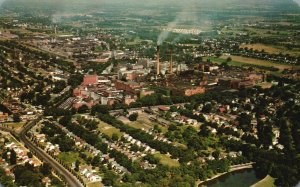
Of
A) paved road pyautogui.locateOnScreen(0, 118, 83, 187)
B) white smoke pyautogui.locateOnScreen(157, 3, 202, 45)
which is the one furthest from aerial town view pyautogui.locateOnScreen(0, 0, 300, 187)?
white smoke pyautogui.locateOnScreen(157, 3, 202, 45)

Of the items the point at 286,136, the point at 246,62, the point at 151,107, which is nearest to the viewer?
the point at 286,136

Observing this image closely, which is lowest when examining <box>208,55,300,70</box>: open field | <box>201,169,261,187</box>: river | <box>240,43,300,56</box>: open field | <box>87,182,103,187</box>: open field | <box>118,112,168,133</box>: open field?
<box>208,55,300,70</box>: open field

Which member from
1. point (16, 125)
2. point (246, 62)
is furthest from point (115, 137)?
point (246, 62)

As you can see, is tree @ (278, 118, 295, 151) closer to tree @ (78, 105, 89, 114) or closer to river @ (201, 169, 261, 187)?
river @ (201, 169, 261, 187)

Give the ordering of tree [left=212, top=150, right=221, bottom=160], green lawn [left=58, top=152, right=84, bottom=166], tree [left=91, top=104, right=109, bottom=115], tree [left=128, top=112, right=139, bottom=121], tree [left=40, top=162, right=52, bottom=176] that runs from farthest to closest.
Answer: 1. tree [left=91, top=104, right=109, bottom=115]
2. tree [left=128, top=112, right=139, bottom=121]
3. tree [left=212, top=150, right=221, bottom=160]
4. green lawn [left=58, top=152, right=84, bottom=166]
5. tree [left=40, top=162, right=52, bottom=176]

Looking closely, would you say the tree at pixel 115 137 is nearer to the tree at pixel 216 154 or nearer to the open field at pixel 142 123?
the open field at pixel 142 123

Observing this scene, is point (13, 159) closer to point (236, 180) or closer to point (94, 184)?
point (94, 184)

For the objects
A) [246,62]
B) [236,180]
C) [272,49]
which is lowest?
[246,62]

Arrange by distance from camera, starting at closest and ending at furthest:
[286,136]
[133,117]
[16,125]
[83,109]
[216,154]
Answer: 1. [216,154]
2. [286,136]
3. [16,125]
4. [133,117]
5. [83,109]
